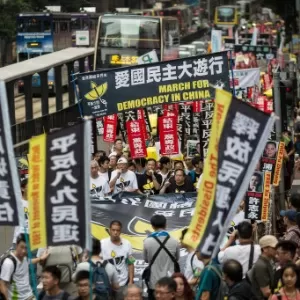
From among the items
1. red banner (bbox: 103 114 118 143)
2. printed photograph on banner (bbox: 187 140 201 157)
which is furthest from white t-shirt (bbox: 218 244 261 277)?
printed photograph on banner (bbox: 187 140 201 157)

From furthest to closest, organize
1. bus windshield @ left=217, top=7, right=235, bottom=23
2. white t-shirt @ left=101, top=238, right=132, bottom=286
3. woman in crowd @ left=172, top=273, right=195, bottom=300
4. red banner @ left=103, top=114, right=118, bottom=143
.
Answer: bus windshield @ left=217, top=7, right=235, bottom=23
red banner @ left=103, top=114, right=118, bottom=143
white t-shirt @ left=101, top=238, right=132, bottom=286
woman in crowd @ left=172, top=273, right=195, bottom=300

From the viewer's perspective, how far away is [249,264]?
36.2 ft

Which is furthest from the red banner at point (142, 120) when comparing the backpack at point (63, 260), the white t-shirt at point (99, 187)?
the backpack at point (63, 260)

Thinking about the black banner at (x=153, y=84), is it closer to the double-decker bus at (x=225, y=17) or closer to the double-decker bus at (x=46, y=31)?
the double-decker bus at (x=46, y=31)

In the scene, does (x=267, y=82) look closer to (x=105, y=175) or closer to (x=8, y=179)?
(x=105, y=175)

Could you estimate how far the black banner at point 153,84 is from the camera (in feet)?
60.2

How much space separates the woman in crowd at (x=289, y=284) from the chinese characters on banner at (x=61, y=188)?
1.53m

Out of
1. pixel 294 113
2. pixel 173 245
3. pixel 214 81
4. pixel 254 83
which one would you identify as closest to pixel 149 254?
pixel 173 245

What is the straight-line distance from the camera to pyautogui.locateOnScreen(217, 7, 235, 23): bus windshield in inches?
3639

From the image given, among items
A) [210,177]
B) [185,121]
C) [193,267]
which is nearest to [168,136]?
[185,121]

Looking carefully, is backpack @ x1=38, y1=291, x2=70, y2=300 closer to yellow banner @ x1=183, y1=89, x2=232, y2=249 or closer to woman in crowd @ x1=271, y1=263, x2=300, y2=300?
yellow banner @ x1=183, y1=89, x2=232, y2=249

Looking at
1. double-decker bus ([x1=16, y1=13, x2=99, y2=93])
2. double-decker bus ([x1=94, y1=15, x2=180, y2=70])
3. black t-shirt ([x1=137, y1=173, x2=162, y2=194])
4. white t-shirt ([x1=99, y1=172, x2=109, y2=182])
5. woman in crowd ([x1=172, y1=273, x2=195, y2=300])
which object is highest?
woman in crowd ([x1=172, y1=273, x2=195, y2=300])

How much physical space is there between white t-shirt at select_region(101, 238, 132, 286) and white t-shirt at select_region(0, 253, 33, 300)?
0.80 meters

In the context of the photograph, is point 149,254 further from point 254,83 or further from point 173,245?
point 254,83
